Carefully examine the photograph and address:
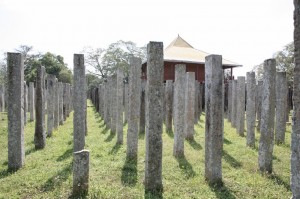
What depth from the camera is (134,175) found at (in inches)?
260

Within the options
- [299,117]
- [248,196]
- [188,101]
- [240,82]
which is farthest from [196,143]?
[299,117]

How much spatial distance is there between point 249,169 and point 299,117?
3.81m

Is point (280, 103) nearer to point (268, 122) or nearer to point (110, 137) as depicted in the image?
point (268, 122)

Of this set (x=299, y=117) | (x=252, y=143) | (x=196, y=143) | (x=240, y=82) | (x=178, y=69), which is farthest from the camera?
(x=240, y=82)

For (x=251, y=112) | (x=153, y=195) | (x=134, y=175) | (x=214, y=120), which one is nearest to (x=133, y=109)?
(x=134, y=175)

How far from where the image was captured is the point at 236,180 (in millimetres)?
6391

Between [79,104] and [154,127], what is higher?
[79,104]

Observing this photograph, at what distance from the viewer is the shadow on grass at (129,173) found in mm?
6168

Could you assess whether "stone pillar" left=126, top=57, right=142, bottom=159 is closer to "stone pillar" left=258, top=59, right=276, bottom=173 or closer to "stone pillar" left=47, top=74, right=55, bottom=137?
"stone pillar" left=258, top=59, right=276, bottom=173

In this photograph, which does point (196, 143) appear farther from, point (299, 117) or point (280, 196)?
point (299, 117)

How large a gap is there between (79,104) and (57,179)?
1579 mm

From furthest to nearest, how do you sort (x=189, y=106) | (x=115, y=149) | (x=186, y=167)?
(x=189, y=106)
(x=115, y=149)
(x=186, y=167)

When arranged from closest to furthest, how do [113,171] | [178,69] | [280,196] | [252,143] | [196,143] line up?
1. [280,196]
2. [113,171]
3. [178,69]
4. [252,143]
5. [196,143]

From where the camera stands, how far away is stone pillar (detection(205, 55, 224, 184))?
5.99 meters
